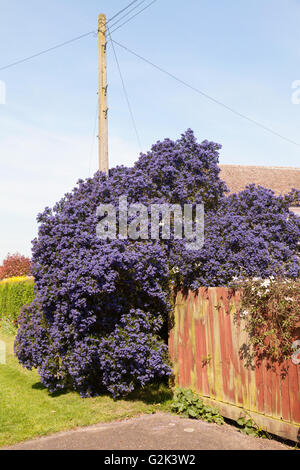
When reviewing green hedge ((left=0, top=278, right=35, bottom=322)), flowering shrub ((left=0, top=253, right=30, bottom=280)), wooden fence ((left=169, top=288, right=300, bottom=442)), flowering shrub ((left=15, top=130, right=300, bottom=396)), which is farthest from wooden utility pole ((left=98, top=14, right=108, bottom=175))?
flowering shrub ((left=0, top=253, right=30, bottom=280))

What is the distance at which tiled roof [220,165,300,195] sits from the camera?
18.9 metres

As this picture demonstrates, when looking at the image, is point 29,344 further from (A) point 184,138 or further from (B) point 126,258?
(A) point 184,138

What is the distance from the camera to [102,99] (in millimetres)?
10578

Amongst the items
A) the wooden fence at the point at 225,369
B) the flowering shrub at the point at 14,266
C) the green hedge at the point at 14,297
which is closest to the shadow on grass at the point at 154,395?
the wooden fence at the point at 225,369

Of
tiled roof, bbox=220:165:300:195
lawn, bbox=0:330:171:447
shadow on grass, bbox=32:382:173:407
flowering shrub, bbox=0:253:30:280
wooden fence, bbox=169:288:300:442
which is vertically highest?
tiled roof, bbox=220:165:300:195

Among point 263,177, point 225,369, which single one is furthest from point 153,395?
point 263,177

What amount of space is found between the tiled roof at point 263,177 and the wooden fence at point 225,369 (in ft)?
36.9

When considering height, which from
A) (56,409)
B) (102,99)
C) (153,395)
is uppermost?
(102,99)

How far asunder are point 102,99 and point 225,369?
7.11 metres

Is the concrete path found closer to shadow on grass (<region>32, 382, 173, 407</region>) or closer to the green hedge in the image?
shadow on grass (<region>32, 382, 173, 407</region>)

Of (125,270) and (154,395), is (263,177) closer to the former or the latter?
(125,270)

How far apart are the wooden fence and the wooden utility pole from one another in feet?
13.7

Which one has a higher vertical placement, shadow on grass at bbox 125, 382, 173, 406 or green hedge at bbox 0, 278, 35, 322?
green hedge at bbox 0, 278, 35, 322
